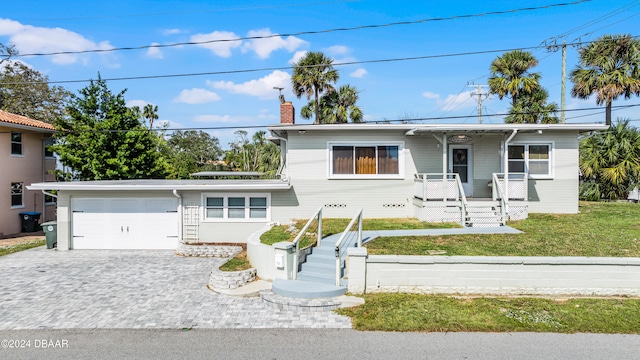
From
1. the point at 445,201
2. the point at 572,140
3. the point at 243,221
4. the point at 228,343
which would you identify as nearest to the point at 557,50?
the point at 572,140

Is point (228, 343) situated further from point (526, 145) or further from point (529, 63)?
point (529, 63)

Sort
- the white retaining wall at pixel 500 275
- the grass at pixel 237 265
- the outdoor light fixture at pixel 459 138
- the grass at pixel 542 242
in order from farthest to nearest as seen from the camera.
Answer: the outdoor light fixture at pixel 459 138
the grass at pixel 237 265
the grass at pixel 542 242
the white retaining wall at pixel 500 275

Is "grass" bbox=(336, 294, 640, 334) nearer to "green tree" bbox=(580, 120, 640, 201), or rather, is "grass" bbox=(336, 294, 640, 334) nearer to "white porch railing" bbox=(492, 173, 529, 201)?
"white porch railing" bbox=(492, 173, 529, 201)

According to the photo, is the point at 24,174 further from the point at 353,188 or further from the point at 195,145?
the point at 195,145

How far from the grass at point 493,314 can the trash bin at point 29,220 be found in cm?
2030

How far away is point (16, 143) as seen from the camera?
767 inches

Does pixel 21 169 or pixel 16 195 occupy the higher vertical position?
pixel 21 169

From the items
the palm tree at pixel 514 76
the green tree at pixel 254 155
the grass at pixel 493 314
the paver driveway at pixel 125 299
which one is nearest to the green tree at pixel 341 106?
the green tree at pixel 254 155

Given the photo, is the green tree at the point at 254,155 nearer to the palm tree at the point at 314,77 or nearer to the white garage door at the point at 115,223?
the palm tree at the point at 314,77

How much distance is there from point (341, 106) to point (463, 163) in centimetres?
1357

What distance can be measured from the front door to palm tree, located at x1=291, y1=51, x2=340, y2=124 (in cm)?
1248

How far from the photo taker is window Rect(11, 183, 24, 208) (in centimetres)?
1922

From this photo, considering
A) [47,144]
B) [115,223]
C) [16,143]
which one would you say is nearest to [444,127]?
[115,223]

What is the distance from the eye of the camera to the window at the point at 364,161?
47.2 feet
